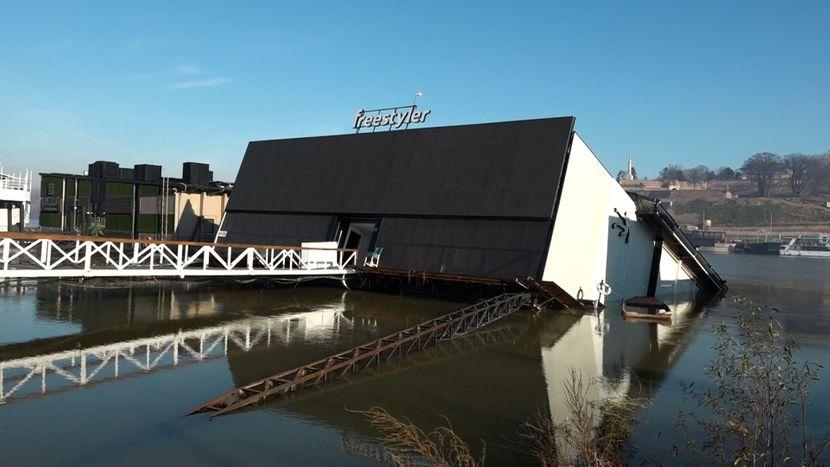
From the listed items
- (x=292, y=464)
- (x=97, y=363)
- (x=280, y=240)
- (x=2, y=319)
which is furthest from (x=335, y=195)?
(x=292, y=464)

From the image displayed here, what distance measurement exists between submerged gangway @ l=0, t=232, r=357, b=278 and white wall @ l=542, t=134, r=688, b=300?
10.6 metres

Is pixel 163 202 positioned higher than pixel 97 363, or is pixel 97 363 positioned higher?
pixel 163 202

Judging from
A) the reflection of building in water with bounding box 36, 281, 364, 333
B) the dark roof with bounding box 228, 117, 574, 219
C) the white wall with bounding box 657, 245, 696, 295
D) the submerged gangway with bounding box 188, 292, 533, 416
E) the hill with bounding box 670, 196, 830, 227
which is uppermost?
the hill with bounding box 670, 196, 830, 227

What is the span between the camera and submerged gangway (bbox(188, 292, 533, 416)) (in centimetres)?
1116

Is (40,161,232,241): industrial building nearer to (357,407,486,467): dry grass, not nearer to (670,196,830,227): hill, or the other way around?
(357,407,486,467): dry grass

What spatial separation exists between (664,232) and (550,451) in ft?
88.6

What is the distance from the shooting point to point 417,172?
30547mm

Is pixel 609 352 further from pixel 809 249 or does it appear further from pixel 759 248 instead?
pixel 809 249

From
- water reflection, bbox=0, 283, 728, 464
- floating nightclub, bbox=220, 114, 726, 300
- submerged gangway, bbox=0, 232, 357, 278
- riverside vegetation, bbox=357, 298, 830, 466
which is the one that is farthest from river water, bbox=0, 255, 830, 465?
floating nightclub, bbox=220, 114, 726, 300

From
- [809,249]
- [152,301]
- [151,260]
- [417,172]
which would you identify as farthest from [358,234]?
[809,249]

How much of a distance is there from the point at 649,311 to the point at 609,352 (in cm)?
955

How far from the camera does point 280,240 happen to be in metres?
33.2

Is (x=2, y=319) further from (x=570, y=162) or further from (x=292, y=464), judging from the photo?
(x=570, y=162)

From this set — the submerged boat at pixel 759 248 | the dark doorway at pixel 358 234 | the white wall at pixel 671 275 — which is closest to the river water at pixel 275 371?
the dark doorway at pixel 358 234
